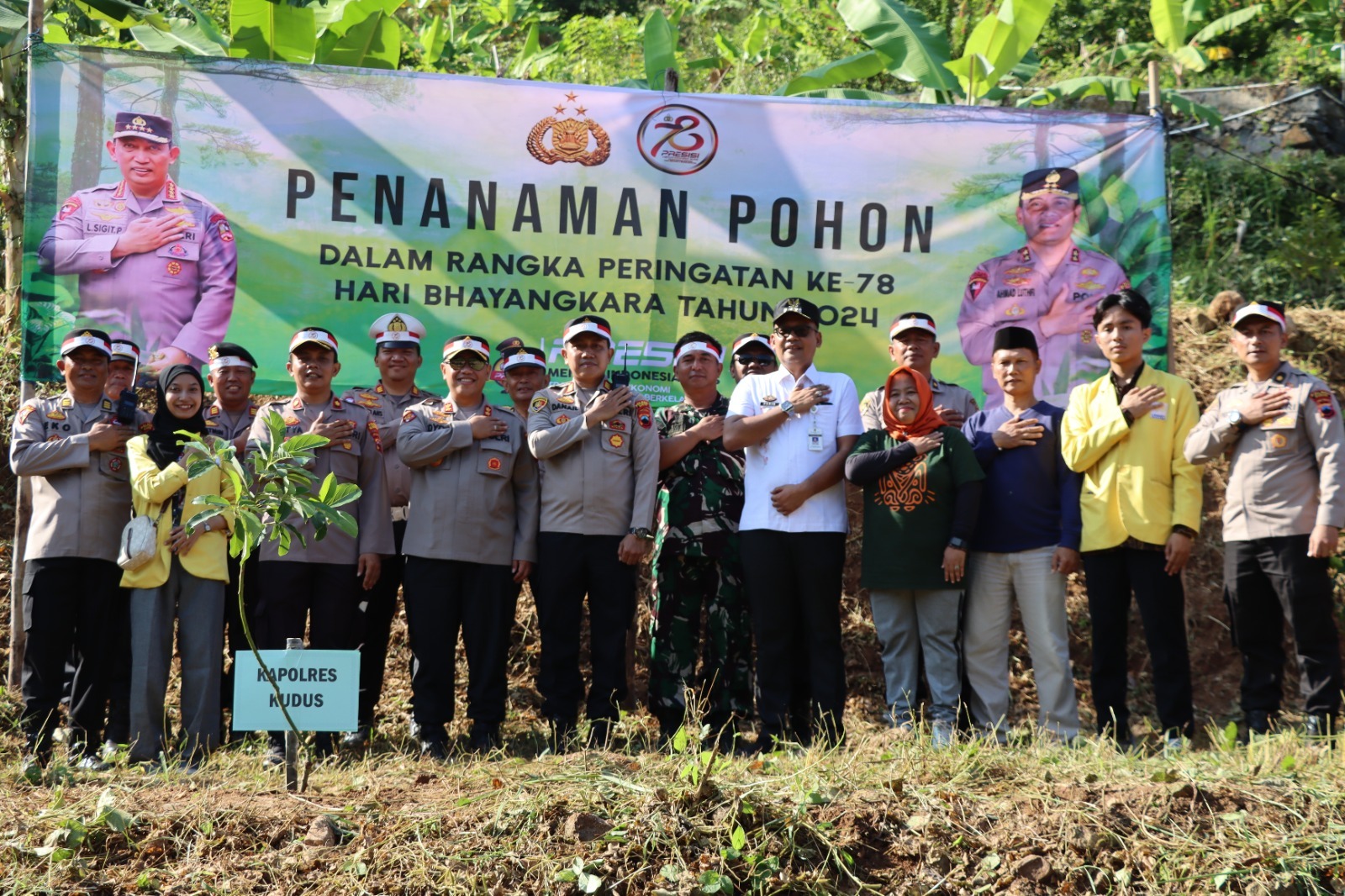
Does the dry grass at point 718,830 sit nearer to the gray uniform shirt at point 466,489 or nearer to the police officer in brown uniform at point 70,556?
the police officer in brown uniform at point 70,556

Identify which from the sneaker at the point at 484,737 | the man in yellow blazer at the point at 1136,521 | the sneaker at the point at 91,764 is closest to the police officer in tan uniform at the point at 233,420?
the sneaker at the point at 91,764

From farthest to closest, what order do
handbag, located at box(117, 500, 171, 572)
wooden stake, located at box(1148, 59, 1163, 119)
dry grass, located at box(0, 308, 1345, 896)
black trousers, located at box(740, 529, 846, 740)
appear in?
wooden stake, located at box(1148, 59, 1163, 119) → black trousers, located at box(740, 529, 846, 740) → handbag, located at box(117, 500, 171, 572) → dry grass, located at box(0, 308, 1345, 896)

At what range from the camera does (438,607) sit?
5230mm

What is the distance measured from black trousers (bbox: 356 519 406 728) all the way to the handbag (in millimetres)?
998

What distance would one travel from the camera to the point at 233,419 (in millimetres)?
5625

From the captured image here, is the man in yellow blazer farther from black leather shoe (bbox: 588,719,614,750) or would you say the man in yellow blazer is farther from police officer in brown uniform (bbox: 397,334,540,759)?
police officer in brown uniform (bbox: 397,334,540,759)

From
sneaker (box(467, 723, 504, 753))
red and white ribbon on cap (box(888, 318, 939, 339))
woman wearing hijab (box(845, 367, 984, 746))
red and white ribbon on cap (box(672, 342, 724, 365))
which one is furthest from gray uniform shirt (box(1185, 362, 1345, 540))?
sneaker (box(467, 723, 504, 753))

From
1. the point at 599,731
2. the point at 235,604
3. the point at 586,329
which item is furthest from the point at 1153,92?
the point at 235,604

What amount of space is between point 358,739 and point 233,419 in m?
1.55

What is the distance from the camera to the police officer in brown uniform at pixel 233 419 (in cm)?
542

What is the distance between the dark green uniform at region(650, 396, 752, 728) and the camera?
207 inches

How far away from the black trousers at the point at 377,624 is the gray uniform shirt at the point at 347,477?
0.17 metres

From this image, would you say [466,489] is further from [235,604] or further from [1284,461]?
[1284,461]

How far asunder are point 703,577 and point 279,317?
8.44 ft
